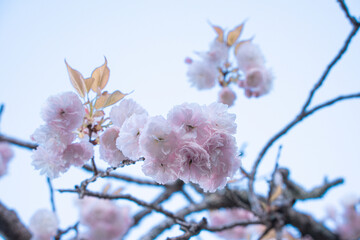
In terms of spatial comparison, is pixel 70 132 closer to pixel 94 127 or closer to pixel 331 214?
pixel 94 127

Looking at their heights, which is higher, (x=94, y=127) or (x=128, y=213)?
(x=94, y=127)

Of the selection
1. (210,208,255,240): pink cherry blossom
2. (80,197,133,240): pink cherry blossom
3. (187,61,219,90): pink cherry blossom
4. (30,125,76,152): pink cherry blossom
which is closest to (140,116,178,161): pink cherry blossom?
(30,125,76,152): pink cherry blossom

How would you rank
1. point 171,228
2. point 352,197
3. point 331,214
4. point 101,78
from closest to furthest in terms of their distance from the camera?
point 101,78 → point 171,228 → point 352,197 → point 331,214

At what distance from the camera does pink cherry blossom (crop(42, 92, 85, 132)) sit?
2.36ft

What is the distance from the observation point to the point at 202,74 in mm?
2117

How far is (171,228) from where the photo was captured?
1.77m

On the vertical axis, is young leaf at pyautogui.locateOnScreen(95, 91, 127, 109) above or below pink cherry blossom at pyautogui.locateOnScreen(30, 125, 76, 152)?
above

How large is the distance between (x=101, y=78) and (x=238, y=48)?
1.42m

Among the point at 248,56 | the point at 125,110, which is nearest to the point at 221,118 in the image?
the point at 125,110

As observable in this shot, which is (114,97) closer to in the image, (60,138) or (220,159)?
(60,138)

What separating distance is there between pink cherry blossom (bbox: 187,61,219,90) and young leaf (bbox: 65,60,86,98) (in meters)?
1.38

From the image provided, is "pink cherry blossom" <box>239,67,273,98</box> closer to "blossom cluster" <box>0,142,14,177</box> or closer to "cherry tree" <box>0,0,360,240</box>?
"cherry tree" <box>0,0,360,240</box>

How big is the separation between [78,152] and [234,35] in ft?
5.34

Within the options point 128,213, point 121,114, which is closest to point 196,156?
point 121,114
